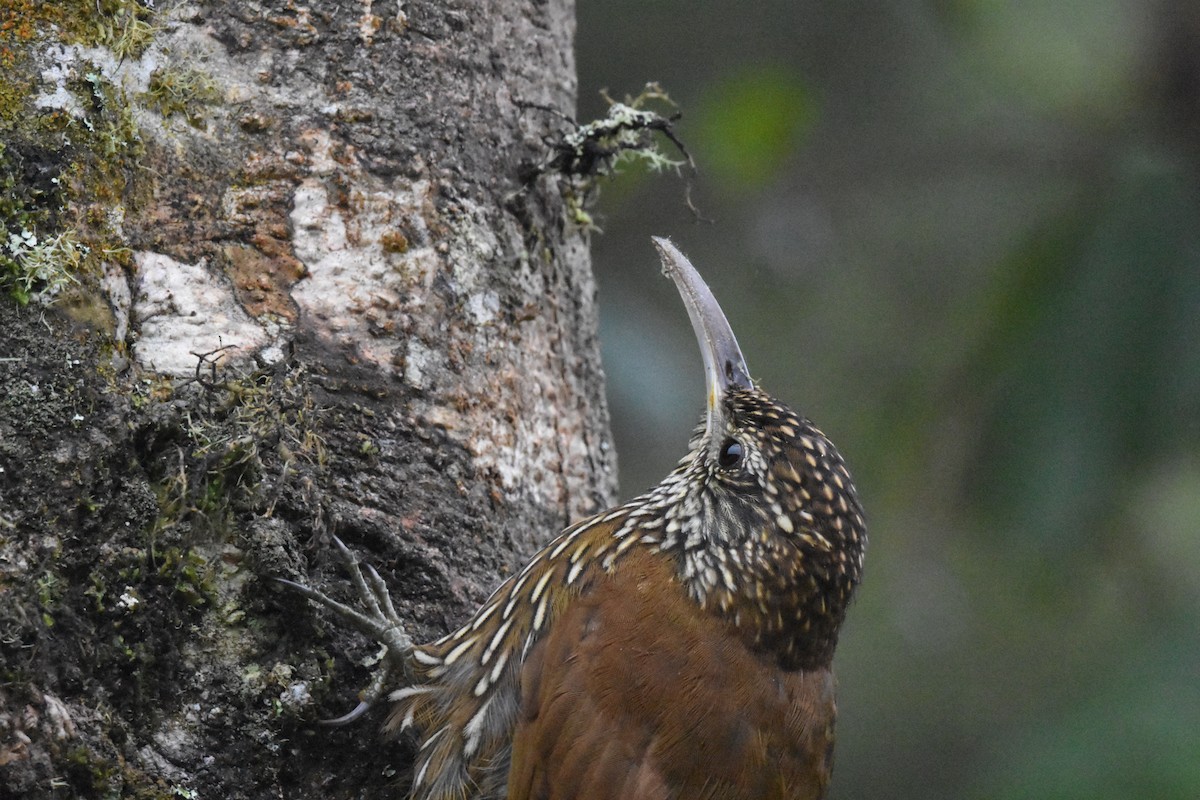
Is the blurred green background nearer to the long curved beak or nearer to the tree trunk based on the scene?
the long curved beak

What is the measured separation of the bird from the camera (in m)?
2.50

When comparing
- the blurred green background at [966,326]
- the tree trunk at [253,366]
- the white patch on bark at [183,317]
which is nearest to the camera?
the tree trunk at [253,366]

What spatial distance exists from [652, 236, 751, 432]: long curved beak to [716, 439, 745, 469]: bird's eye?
0.06 m

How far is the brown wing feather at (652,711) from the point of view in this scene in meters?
2.48

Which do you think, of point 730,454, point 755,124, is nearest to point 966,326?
point 755,124

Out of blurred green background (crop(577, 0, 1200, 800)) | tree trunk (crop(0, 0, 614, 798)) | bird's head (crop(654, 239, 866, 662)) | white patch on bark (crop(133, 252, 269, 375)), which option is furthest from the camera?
blurred green background (crop(577, 0, 1200, 800))

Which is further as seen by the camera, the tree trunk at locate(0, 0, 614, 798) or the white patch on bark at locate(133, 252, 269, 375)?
the white patch on bark at locate(133, 252, 269, 375)

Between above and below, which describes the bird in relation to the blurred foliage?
below

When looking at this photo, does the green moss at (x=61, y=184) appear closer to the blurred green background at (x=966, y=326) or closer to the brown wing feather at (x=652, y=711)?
the brown wing feather at (x=652, y=711)

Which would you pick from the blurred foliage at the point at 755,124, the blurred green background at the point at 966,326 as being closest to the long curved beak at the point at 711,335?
the blurred green background at the point at 966,326

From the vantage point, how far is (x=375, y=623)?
2.46 meters

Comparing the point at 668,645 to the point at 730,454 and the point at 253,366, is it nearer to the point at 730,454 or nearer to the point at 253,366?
the point at 730,454

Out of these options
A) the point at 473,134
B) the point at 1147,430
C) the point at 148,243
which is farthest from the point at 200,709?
the point at 1147,430

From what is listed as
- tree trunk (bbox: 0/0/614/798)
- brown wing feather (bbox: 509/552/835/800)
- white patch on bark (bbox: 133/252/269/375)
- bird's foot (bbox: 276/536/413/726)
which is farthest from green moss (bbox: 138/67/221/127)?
brown wing feather (bbox: 509/552/835/800)
